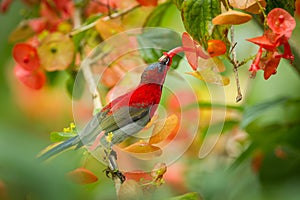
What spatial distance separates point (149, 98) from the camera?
77cm

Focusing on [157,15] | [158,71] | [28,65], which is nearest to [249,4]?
[158,71]

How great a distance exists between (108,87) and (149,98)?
279 mm

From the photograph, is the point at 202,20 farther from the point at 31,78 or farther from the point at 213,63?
the point at 31,78

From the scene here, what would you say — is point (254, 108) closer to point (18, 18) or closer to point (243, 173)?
point (243, 173)

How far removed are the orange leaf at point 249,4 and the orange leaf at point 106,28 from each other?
0.29 meters

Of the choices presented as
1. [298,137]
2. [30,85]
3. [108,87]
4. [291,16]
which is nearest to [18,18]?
[30,85]

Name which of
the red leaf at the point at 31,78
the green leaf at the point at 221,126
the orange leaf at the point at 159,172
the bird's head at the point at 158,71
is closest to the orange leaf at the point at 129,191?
the orange leaf at the point at 159,172

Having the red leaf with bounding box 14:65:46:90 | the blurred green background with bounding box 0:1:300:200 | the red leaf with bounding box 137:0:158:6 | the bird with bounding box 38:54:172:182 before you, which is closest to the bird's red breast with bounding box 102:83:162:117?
the bird with bounding box 38:54:172:182

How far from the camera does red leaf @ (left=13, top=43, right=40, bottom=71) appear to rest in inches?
41.2

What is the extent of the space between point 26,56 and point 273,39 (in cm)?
47

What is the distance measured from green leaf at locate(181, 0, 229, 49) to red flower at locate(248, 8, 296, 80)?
0.06 m

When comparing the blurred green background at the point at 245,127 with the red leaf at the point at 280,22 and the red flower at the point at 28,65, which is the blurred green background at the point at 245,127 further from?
the red leaf at the point at 280,22

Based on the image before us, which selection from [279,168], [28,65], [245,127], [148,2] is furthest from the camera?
[279,168]

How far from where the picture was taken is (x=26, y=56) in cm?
105
